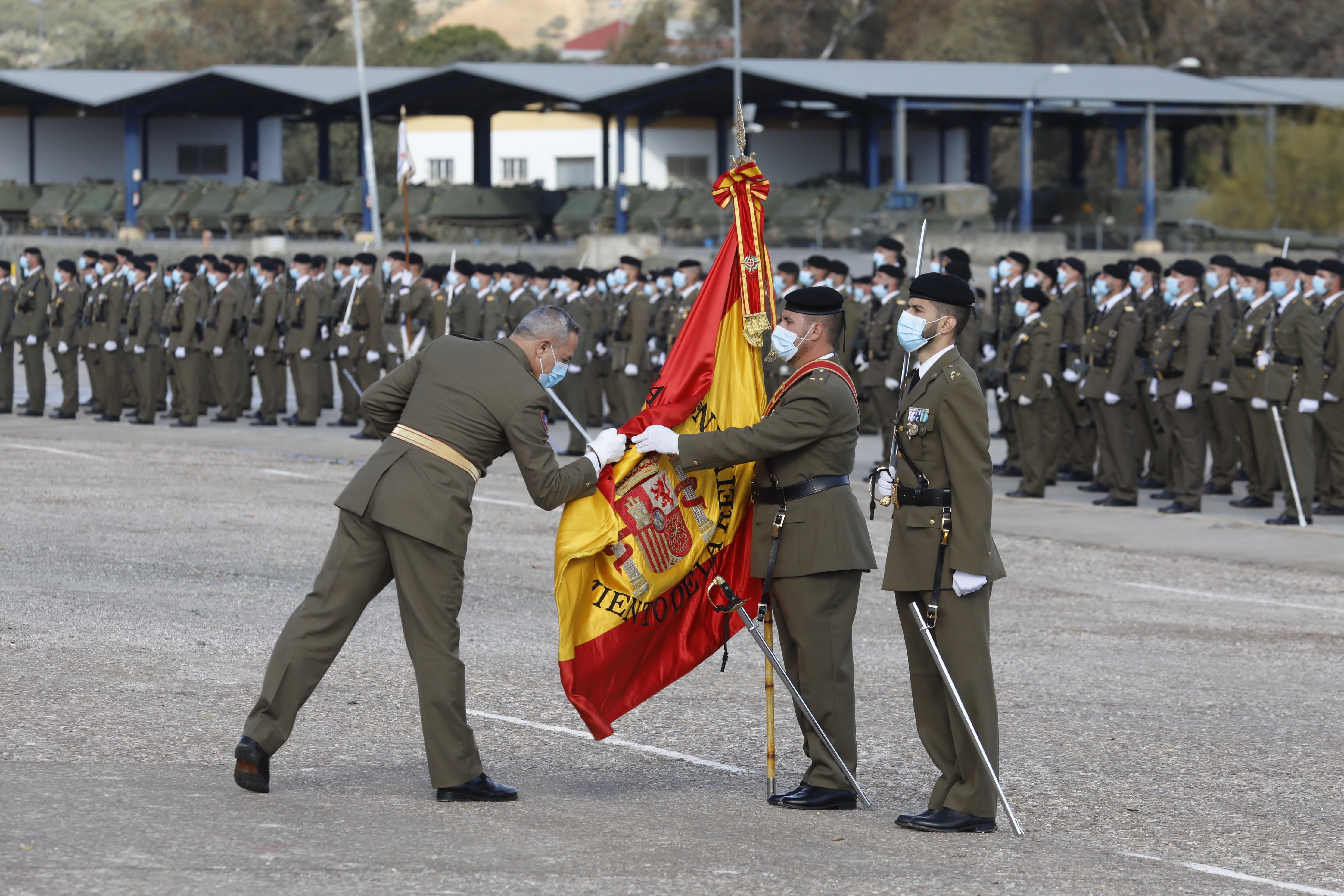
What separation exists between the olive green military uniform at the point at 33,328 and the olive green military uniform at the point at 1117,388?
1335 cm

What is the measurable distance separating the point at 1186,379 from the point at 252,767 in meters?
10.8

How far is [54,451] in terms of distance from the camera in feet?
60.3

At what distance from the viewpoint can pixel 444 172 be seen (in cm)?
6925

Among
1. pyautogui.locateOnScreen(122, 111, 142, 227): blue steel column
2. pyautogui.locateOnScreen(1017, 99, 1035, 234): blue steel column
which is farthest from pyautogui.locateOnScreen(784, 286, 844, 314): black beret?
pyautogui.locateOnScreen(122, 111, 142, 227): blue steel column

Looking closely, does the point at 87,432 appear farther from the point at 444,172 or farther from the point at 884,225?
the point at 444,172

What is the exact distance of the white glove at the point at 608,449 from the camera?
635 centimetres

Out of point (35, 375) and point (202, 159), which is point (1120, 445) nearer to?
point (35, 375)

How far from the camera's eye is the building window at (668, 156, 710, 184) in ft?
168

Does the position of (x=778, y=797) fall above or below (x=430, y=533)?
below

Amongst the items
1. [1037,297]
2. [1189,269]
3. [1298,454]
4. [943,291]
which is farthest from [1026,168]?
[943,291]

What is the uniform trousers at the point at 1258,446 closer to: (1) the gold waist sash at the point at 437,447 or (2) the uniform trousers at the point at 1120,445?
(2) the uniform trousers at the point at 1120,445

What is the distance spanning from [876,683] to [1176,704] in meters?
1.40

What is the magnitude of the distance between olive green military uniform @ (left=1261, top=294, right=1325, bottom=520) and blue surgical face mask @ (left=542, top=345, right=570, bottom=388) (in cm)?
957

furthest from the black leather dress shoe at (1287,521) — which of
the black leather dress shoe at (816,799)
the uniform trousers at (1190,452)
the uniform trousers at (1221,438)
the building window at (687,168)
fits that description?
the building window at (687,168)
